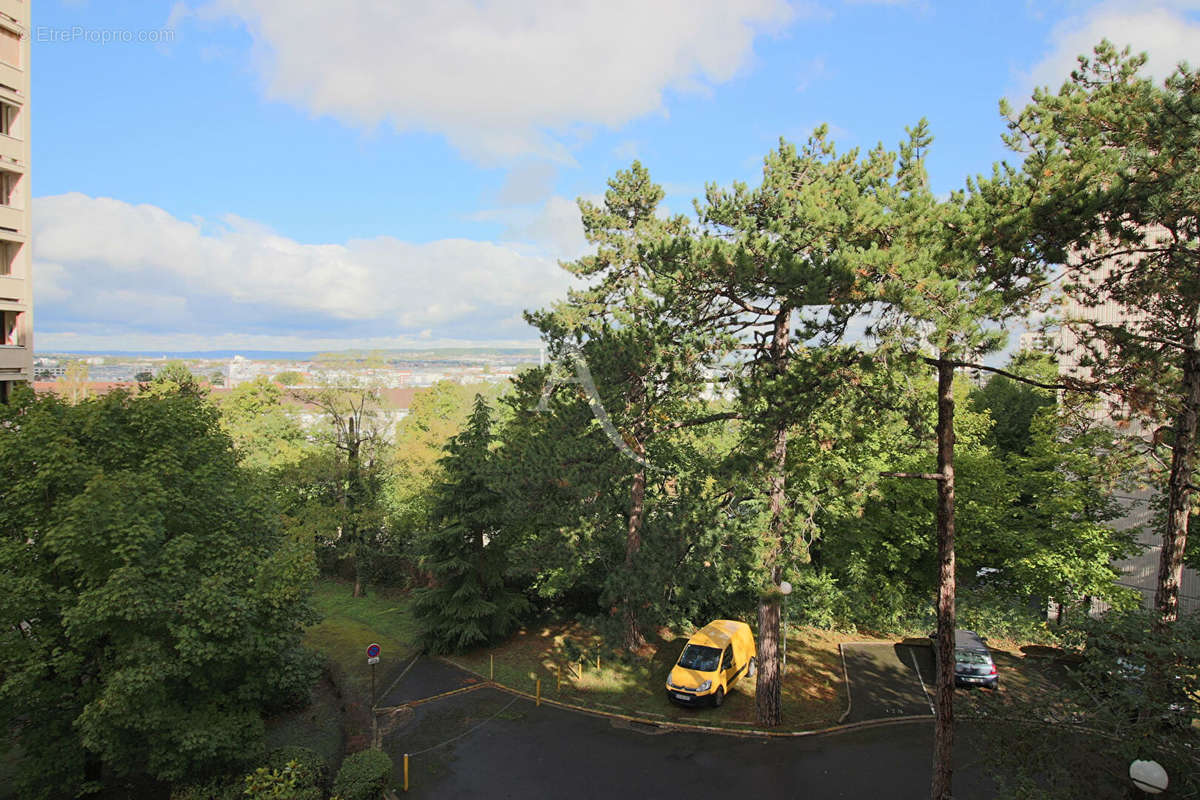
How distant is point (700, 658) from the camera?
56.4 feet

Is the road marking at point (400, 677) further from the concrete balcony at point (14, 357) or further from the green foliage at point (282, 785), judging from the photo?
the concrete balcony at point (14, 357)

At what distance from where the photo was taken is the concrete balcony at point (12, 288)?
19.9m

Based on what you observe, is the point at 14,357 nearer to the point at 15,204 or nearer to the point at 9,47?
the point at 15,204

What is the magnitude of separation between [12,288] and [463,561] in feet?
56.6

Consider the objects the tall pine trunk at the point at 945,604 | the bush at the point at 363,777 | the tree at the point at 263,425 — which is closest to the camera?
the tall pine trunk at the point at 945,604

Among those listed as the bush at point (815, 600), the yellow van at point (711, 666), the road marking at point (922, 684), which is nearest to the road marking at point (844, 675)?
the bush at point (815, 600)

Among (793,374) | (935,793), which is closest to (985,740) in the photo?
(935,793)

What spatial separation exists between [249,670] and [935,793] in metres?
13.0

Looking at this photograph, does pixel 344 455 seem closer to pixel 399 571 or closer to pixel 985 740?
pixel 399 571

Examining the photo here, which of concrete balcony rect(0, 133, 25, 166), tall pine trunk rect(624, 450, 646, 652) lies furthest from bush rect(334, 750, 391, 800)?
concrete balcony rect(0, 133, 25, 166)

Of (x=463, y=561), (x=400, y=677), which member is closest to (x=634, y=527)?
(x=463, y=561)

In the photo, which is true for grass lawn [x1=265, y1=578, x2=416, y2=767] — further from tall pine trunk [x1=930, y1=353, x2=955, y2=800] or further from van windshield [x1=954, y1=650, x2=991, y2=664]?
van windshield [x1=954, y1=650, x2=991, y2=664]

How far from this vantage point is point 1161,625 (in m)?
8.83

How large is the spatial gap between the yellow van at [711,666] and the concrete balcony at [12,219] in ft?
81.9
